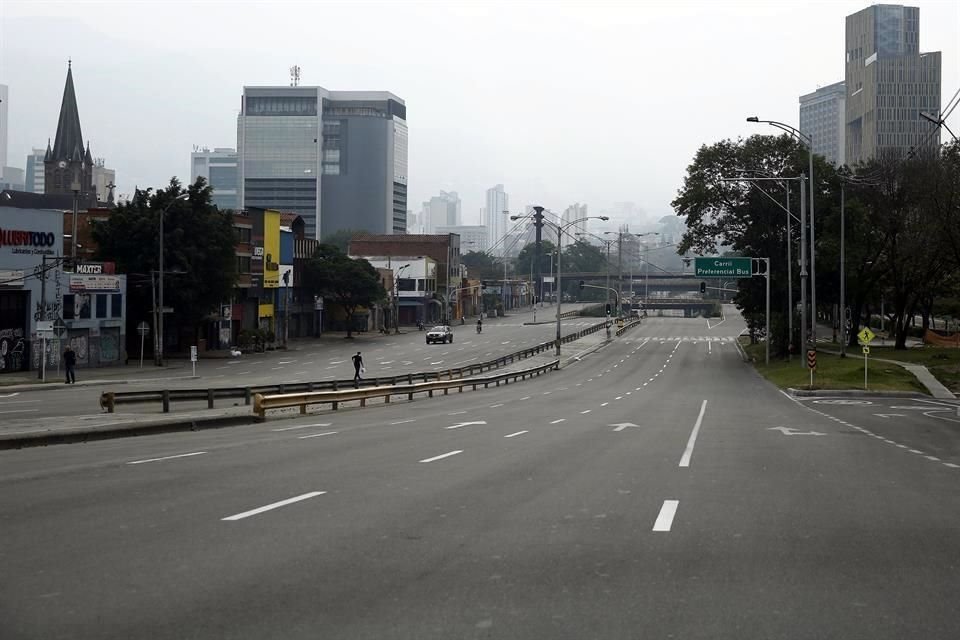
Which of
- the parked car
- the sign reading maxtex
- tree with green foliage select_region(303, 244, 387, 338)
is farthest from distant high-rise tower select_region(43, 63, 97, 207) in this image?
the sign reading maxtex

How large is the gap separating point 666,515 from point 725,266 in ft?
198

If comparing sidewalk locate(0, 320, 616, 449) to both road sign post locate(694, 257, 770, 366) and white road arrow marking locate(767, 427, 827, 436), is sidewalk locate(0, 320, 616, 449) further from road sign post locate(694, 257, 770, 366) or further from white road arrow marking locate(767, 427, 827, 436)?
road sign post locate(694, 257, 770, 366)

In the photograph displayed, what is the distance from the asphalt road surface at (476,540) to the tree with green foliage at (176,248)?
51.6 metres

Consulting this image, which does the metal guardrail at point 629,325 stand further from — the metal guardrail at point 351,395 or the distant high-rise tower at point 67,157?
the distant high-rise tower at point 67,157

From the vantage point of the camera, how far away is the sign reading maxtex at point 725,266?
69.9 m

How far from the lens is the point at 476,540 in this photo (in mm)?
10141

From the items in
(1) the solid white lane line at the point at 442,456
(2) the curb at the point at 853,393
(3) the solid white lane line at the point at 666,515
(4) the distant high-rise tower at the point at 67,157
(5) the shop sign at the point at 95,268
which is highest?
(4) the distant high-rise tower at the point at 67,157

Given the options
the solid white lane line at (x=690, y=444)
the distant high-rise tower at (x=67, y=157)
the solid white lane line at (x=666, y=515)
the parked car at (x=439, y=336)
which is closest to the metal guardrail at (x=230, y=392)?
the solid white lane line at (x=690, y=444)

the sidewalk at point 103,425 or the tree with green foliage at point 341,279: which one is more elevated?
the tree with green foliage at point 341,279

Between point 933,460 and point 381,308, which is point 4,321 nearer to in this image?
point 933,460

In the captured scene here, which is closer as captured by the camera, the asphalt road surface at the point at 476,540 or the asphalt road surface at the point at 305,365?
the asphalt road surface at the point at 476,540

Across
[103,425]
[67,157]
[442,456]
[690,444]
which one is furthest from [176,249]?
[67,157]

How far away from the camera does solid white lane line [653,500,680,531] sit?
10977 millimetres

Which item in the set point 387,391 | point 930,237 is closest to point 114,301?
point 387,391
